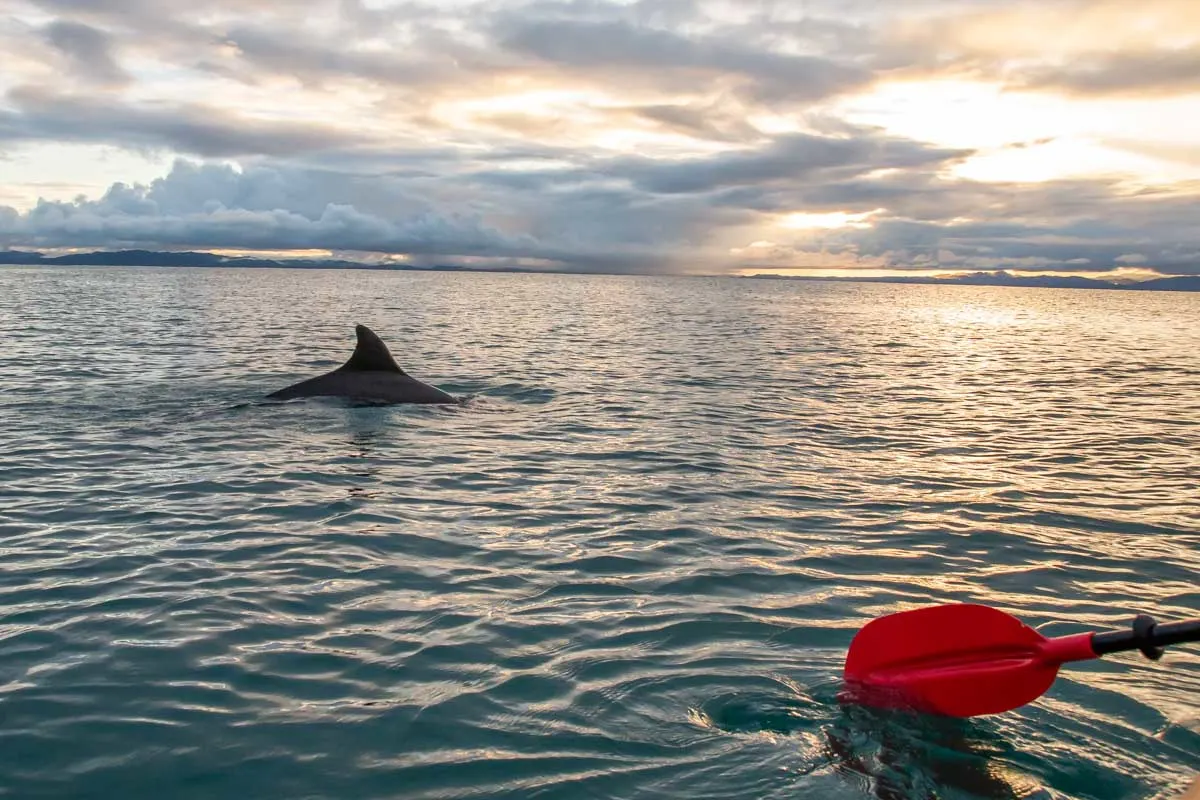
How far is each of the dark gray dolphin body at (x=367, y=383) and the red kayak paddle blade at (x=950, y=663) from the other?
16.2m

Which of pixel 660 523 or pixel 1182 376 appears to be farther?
pixel 1182 376

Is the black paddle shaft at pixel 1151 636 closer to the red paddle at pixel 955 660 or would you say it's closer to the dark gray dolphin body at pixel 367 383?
the red paddle at pixel 955 660

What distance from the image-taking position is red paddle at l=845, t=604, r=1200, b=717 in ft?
21.1

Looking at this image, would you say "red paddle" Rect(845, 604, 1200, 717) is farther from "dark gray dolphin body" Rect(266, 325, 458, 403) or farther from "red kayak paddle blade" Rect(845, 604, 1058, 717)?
"dark gray dolphin body" Rect(266, 325, 458, 403)

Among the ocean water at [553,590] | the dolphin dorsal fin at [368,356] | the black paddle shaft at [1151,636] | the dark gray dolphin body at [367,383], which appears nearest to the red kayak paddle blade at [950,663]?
the ocean water at [553,590]

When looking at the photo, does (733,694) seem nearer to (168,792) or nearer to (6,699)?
(168,792)

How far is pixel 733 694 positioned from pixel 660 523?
17.1 feet

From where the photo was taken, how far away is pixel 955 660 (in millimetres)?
6840

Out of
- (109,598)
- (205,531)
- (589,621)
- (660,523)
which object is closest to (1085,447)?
(660,523)

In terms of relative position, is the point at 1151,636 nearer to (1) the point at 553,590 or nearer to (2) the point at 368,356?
(1) the point at 553,590

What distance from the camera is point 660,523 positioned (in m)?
12.4

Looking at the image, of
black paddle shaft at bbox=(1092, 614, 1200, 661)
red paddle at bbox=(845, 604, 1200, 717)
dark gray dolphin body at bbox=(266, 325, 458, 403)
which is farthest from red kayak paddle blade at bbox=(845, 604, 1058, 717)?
dark gray dolphin body at bbox=(266, 325, 458, 403)

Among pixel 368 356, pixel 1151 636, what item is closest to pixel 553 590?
pixel 1151 636

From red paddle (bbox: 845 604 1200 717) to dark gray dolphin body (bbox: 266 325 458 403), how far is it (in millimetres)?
16256
